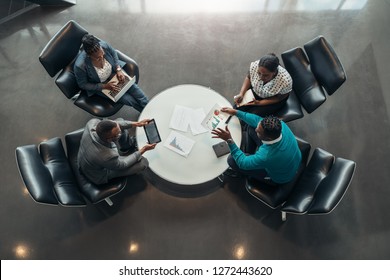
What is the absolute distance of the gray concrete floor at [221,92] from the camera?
3.23m

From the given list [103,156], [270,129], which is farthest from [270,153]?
[103,156]

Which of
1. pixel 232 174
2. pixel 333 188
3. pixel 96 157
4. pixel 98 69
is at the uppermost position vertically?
pixel 98 69

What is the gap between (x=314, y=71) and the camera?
3.14 m

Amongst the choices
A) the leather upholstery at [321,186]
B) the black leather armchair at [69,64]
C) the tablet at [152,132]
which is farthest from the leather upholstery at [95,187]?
the leather upholstery at [321,186]

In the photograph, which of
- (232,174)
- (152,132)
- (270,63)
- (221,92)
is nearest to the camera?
(270,63)

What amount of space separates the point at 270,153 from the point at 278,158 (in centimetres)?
8

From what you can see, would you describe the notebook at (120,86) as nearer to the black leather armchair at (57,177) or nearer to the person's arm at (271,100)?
the black leather armchair at (57,177)

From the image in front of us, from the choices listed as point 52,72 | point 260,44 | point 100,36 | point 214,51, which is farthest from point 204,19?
point 52,72

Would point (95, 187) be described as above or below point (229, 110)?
below

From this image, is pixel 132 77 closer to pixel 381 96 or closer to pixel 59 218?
pixel 59 218

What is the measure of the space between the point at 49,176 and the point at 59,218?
801mm

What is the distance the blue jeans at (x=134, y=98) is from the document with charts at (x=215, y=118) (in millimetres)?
823

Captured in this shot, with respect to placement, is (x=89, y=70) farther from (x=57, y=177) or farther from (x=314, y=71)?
(x=314, y=71)

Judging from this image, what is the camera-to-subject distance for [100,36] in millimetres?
4203
